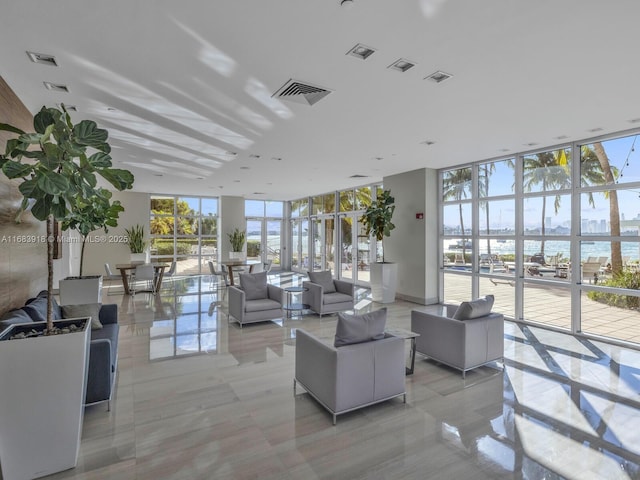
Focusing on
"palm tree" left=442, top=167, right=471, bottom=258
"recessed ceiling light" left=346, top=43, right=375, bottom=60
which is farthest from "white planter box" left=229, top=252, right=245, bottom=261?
"recessed ceiling light" left=346, top=43, right=375, bottom=60

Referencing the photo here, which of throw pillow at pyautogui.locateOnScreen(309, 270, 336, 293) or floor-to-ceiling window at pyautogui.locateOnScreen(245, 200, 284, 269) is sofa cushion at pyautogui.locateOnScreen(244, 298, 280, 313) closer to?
throw pillow at pyautogui.locateOnScreen(309, 270, 336, 293)

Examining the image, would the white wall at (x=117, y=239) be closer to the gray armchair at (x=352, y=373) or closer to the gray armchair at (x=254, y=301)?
the gray armchair at (x=254, y=301)

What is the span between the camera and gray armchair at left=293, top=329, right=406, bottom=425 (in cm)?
300

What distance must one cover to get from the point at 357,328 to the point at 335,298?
11.9 feet

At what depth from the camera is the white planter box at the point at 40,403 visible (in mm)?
2268

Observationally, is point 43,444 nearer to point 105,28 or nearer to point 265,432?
point 265,432

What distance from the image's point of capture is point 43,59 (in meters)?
3.19

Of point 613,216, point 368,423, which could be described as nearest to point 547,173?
point 613,216

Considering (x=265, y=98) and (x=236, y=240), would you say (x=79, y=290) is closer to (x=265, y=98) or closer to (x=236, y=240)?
(x=265, y=98)

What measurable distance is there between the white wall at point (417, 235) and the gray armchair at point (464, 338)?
370cm

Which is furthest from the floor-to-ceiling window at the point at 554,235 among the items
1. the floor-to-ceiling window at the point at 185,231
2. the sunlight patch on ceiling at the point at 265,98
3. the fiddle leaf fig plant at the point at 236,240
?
the floor-to-ceiling window at the point at 185,231

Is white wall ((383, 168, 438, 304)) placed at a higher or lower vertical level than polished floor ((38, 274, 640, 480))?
higher

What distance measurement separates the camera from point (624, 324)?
17.6 feet

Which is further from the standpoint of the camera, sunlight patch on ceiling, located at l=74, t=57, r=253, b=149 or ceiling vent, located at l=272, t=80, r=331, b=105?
ceiling vent, located at l=272, t=80, r=331, b=105
